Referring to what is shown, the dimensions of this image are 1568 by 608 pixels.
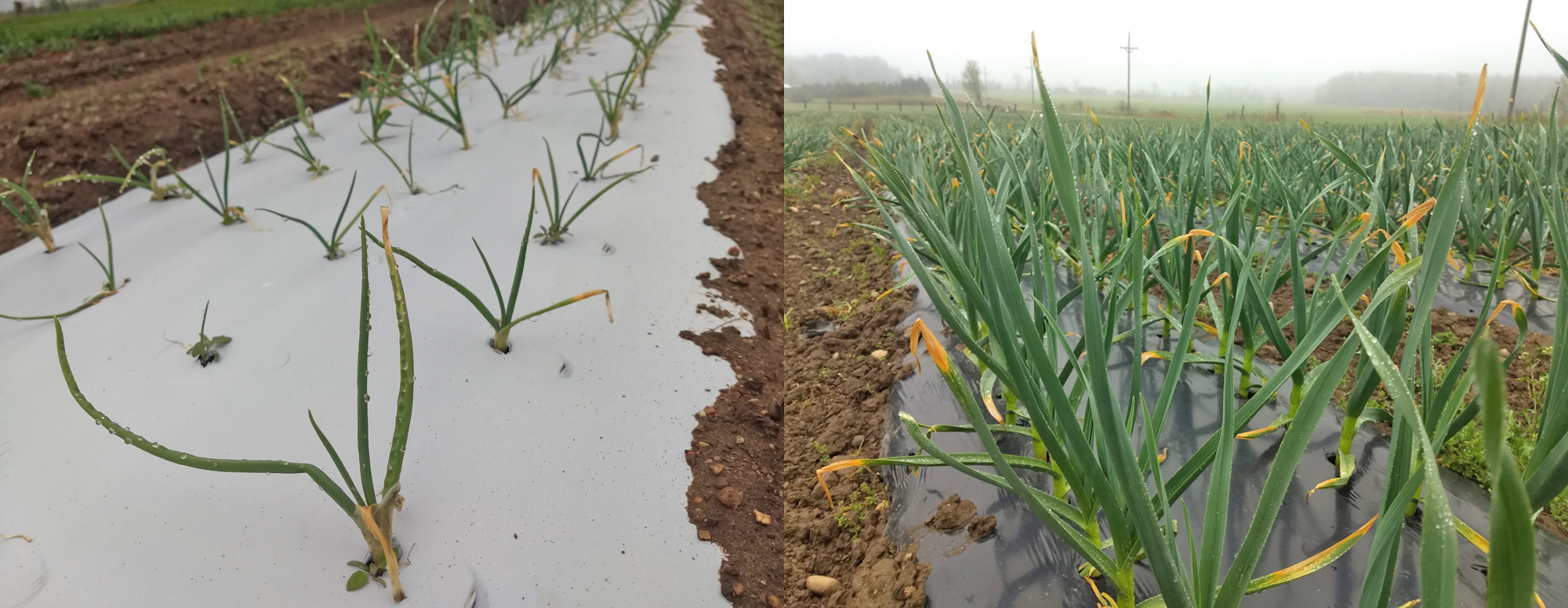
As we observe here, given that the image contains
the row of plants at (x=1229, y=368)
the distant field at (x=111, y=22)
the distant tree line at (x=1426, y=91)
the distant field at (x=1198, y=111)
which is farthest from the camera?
the distant field at (x=111, y=22)

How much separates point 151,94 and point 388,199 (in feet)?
4.27

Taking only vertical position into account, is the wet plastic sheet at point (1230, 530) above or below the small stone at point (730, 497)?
above


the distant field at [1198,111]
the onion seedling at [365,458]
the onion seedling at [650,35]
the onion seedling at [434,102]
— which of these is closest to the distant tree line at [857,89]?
the distant field at [1198,111]

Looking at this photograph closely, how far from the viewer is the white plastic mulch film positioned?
0.70 meters

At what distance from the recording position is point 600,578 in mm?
763

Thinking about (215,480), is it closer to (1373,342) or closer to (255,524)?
(255,524)

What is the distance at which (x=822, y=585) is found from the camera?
2.72 feet

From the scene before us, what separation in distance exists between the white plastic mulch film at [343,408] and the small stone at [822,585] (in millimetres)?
118

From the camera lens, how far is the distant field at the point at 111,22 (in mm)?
2162

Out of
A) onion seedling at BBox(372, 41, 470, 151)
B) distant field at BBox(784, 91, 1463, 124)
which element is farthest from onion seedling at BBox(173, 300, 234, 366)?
distant field at BBox(784, 91, 1463, 124)

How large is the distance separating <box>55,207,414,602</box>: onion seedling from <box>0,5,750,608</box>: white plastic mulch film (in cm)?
6

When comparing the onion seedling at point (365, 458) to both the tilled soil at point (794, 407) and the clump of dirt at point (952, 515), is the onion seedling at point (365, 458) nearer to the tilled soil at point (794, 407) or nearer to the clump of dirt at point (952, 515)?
the tilled soil at point (794, 407)

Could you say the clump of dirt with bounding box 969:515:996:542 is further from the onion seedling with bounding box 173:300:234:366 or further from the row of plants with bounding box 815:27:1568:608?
the onion seedling with bounding box 173:300:234:366

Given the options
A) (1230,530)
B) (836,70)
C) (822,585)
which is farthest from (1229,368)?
(836,70)
